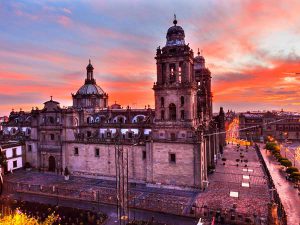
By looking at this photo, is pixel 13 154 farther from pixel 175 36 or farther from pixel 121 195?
pixel 175 36

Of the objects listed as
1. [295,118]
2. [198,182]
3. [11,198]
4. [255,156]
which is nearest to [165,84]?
[198,182]

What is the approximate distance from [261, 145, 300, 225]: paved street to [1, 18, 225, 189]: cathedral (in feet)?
41.2

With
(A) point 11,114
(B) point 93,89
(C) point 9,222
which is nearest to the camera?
(C) point 9,222

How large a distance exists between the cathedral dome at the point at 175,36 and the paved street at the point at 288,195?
30226mm

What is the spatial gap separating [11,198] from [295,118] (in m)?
113

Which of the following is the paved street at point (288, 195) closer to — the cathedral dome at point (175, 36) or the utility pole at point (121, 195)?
the utility pole at point (121, 195)

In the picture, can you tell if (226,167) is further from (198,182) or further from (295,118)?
(295,118)

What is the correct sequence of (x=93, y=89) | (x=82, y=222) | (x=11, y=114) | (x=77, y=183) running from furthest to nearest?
(x=11, y=114) < (x=93, y=89) < (x=77, y=183) < (x=82, y=222)

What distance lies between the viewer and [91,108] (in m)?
63.4

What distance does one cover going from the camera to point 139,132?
51.9 m

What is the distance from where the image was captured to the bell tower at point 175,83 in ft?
146

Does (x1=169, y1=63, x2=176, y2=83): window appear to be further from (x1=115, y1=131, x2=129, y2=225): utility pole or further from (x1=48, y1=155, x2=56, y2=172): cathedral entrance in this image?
(x1=48, y1=155, x2=56, y2=172): cathedral entrance

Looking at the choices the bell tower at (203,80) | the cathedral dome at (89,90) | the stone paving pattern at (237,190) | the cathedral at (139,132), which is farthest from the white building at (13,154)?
the bell tower at (203,80)

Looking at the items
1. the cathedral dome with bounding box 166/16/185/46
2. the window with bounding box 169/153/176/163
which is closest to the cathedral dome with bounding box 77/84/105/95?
the cathedral dome with bounding box 166/16/185/46
